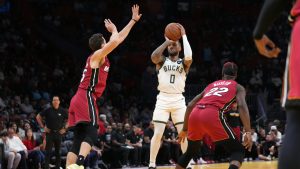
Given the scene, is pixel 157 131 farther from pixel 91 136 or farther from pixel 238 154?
pixel 238 154

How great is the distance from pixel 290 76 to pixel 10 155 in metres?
11.4

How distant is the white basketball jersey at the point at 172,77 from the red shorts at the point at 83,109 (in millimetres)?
2201

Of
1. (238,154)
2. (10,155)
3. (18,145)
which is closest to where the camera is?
(238,154)

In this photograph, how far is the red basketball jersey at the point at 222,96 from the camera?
7812 millimetres

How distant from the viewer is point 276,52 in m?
3.93

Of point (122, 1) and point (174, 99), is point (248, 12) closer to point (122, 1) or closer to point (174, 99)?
point (122, 1)

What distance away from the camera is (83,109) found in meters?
8.73

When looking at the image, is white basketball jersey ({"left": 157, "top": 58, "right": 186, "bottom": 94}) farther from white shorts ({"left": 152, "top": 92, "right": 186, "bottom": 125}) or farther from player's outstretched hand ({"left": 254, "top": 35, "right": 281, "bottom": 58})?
player's outstretched hand ({"left": 254, "top": 35, "right": 281, "bottom": 58})

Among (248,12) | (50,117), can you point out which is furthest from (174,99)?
(248,12)

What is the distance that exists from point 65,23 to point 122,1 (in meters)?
3.07

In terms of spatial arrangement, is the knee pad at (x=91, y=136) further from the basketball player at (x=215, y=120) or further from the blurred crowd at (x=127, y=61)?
the blurred crowd at (x=127, y=61)

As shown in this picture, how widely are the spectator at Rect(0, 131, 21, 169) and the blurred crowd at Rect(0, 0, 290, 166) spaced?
1431mm

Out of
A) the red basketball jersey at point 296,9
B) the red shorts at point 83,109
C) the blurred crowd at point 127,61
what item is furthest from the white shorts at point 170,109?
the red basketball jersey at point 296,9

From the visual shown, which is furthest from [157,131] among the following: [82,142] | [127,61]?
[127,61]
